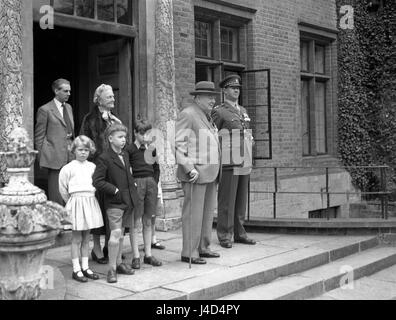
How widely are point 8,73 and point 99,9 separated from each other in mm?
2009

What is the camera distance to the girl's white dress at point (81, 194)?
16.8ft

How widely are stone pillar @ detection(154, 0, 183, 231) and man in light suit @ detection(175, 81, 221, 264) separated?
205 cm

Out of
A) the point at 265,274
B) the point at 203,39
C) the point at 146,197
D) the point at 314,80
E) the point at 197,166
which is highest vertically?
the point at 203,39

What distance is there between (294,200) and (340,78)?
3.68m

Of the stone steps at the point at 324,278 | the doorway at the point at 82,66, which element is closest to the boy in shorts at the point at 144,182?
the stone steps at the point at 324,278

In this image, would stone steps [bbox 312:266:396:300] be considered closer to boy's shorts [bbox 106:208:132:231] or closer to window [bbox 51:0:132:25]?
boy's shorts [bbox 106:208:132:231]

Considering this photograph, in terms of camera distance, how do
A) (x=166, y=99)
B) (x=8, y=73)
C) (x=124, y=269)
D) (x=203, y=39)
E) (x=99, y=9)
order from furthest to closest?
(x=203, y=39), (x=166, y=99), (x=99, y=9), (x=8, y=73), (x=124, y=269)

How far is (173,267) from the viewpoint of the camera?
568 centimetres

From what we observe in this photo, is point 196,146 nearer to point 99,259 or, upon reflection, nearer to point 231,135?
point 231,135

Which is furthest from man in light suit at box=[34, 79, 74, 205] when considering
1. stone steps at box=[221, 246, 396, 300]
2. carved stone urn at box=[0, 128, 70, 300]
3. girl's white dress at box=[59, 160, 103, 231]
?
stone steps at box=[221, 246, 396, 300]

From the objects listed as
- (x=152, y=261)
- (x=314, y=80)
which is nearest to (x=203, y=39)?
(x=314, y=80)

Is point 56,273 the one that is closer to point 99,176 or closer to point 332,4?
point 99,176

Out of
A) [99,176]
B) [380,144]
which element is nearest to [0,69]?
[99,176]

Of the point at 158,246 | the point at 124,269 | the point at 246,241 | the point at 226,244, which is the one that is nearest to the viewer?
the point at 124,269
